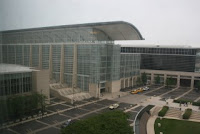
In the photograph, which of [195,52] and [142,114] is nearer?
[142,114]

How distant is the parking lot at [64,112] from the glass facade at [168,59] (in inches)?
528

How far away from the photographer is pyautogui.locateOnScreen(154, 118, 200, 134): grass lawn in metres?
11.0

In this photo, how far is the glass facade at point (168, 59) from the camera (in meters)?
26.3

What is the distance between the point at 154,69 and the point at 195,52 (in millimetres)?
5943

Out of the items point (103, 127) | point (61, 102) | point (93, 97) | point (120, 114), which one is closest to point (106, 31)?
point (93, 97)

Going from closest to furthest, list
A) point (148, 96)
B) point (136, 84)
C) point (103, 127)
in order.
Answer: point (103, 127) < point (148, 96) < point (136, 84)

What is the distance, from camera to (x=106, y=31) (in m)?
19.8

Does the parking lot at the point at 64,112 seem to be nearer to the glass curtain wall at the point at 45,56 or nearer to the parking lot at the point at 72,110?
the parking lot at the point at 72,110

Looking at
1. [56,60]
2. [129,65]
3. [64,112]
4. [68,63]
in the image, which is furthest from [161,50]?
[64,112]

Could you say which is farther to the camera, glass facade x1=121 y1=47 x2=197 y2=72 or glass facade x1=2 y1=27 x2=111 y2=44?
glass facade x1=121 y1=47 x2=197 y2=72

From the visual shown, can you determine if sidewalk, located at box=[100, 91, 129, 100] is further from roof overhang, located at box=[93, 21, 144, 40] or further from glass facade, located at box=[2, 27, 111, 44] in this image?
roof overhang, located at box=[93, 21, 144, 40]

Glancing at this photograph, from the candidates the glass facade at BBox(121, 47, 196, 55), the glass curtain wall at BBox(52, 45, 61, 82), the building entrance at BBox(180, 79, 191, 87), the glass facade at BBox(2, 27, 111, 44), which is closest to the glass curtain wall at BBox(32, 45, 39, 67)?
the glass facade at BBox(2, 27, 111, 44)

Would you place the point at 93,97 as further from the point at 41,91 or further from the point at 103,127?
the point at 103,127

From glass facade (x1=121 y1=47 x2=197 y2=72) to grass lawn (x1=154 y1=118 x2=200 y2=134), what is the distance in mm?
15335
